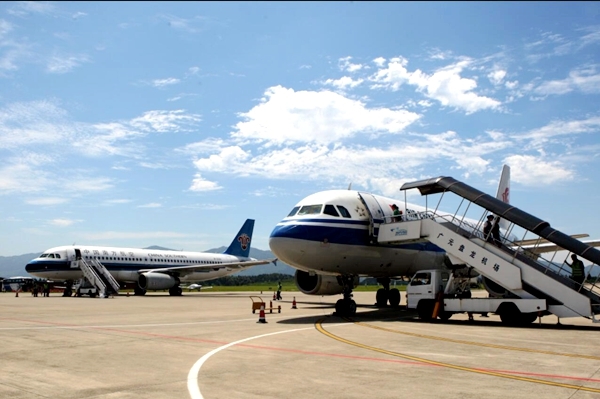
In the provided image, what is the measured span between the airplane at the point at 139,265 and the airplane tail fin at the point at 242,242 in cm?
472

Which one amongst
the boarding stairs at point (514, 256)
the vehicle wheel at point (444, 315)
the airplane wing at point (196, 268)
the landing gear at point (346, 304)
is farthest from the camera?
the airplane wing at point (196, 268)

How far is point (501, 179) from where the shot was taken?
3644 centimetres

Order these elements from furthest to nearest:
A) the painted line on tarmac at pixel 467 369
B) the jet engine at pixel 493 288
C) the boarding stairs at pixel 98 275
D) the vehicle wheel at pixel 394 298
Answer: the boarding stairs at pixel 98 275, the vehicle wheel at pixel 394 298, the jet engine at pixel 493 288, the painted line on tarmac at pixel 467 369

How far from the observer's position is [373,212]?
2169 cm

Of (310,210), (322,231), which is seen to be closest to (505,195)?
(310,210)

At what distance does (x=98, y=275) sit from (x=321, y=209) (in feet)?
105

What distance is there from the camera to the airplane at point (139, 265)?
145ft

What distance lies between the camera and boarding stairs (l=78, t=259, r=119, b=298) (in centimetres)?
4266

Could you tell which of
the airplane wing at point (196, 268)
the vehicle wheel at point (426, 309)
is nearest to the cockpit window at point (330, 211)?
the vehicle wheel at point (426, 309)

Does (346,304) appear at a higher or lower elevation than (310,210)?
lower

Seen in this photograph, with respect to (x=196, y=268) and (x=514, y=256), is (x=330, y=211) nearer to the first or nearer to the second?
(x=514, y=256)

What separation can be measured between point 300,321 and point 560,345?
9.09 m

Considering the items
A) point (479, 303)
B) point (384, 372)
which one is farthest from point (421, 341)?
point (479, 303)

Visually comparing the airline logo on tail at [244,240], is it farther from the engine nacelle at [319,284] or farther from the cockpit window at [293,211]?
the cockpit window at [293,211]
